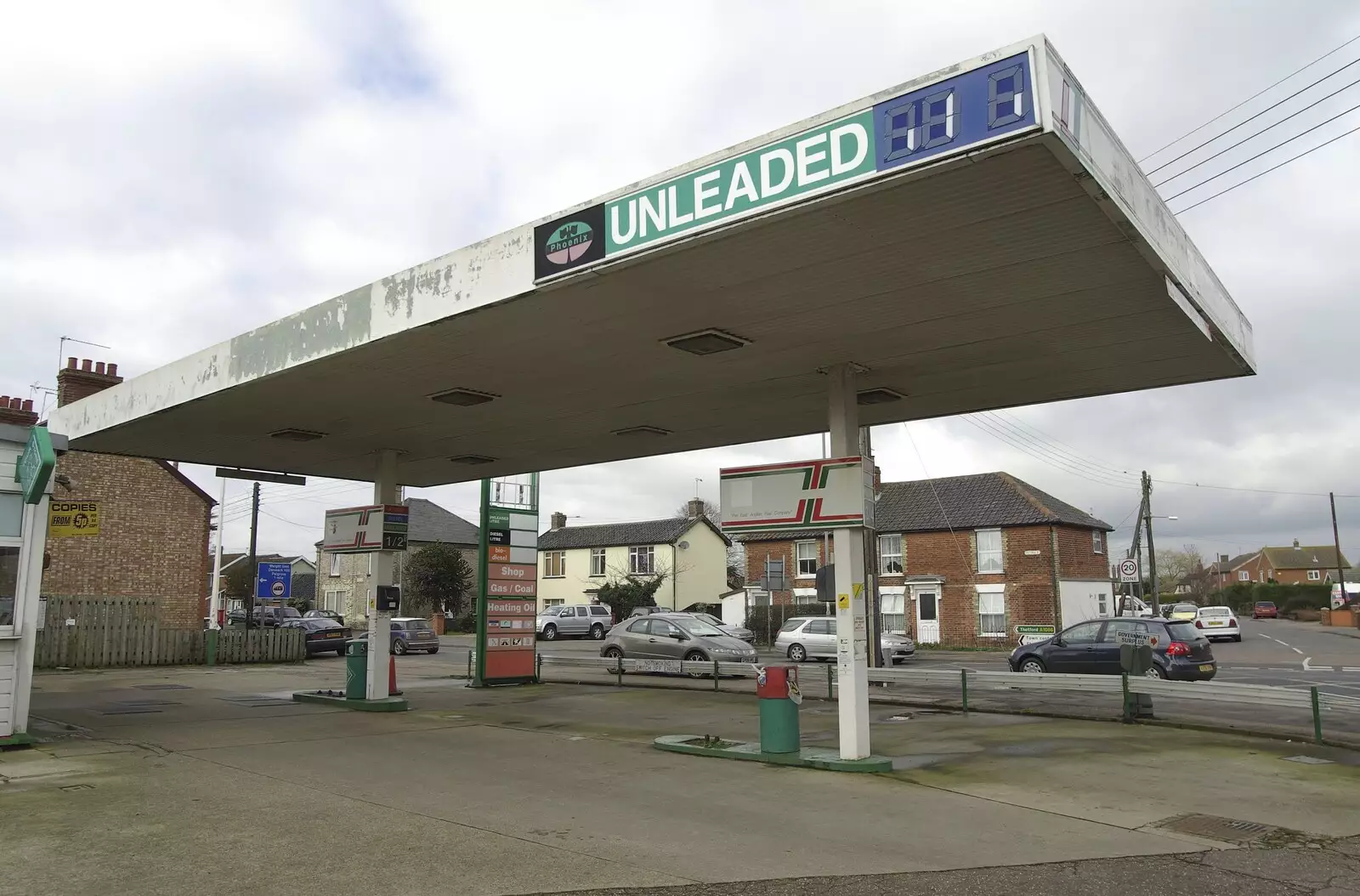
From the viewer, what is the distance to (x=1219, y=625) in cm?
4200

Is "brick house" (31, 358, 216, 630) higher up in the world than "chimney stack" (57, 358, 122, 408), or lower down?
lower down

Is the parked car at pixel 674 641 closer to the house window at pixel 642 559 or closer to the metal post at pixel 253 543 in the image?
the metal post at pixel 253 543

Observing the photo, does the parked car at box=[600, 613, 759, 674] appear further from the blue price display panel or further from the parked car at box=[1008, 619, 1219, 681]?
the blue price display panel

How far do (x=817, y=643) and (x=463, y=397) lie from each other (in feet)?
59.4

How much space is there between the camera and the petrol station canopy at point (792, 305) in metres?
6.11

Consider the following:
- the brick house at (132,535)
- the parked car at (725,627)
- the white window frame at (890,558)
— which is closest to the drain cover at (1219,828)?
the parked car at (725,627)

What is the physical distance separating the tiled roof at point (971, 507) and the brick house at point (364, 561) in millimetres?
24671

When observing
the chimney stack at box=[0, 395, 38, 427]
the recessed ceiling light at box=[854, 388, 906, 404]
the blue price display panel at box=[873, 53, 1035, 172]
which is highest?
the chimney stack at box=[0, 395, 38, 427]

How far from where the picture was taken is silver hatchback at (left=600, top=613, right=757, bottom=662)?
22.6 m

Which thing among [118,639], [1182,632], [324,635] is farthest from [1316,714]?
[324,635]

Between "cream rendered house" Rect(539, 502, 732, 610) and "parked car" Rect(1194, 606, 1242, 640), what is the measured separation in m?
25.8

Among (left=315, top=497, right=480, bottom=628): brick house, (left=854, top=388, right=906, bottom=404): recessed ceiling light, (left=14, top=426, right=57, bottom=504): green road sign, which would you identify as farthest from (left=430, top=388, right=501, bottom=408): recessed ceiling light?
(left=315, top=497, right=480, bottom=628): brick house

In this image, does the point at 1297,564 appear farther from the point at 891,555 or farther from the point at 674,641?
the point at 674,641

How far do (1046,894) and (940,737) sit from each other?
7.01m
